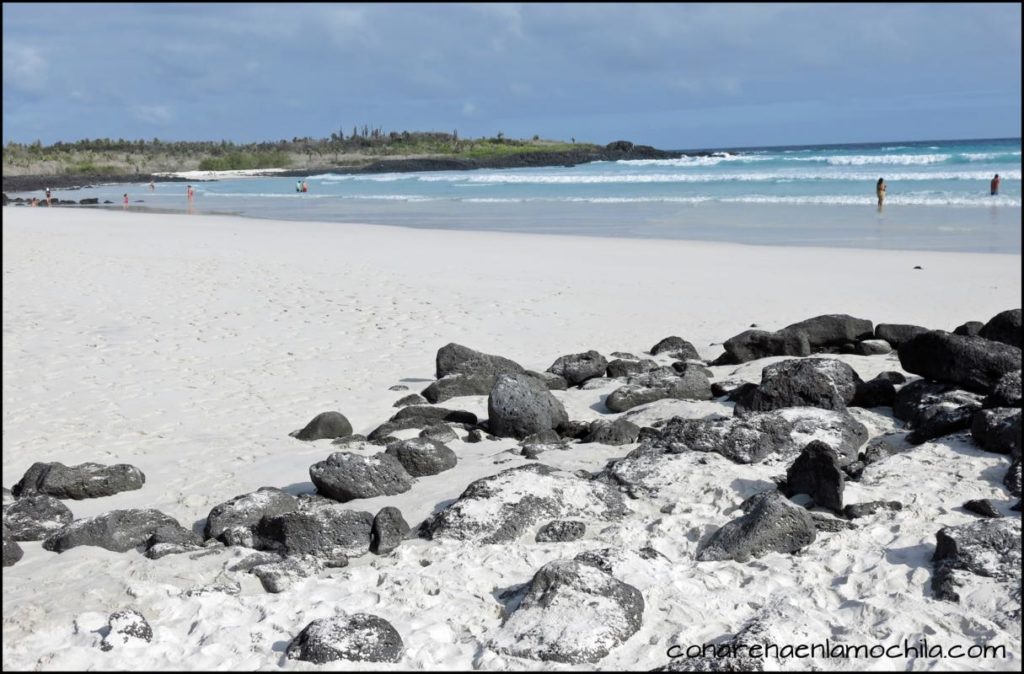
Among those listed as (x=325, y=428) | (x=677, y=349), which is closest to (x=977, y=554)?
(x=325, y=428)

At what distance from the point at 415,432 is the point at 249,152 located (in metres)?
68.8

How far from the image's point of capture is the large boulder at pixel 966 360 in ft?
21.6

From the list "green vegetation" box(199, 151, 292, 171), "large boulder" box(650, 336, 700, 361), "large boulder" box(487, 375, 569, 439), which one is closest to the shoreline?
"large boulder" box(650, 336, 700, 361)

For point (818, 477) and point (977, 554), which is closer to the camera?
A: point (977, 554)

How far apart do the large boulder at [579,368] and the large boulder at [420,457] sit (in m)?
2.46

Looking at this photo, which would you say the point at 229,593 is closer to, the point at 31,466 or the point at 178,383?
the point at 31,466

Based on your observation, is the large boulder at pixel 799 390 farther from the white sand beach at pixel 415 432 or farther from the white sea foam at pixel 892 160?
the white sea foam at pixel 892 160

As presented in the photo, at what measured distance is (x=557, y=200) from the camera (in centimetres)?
3403

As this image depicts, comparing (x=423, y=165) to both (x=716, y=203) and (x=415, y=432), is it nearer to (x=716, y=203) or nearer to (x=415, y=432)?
(x=716, y=203)

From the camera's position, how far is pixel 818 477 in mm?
5121

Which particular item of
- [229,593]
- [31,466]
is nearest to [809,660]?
[229,593]

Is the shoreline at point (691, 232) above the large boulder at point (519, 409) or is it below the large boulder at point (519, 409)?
above

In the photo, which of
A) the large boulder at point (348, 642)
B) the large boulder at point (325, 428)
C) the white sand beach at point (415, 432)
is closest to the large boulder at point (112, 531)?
the white sand beach at point (415, 432)

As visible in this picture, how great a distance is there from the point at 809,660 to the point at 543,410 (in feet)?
11.0
